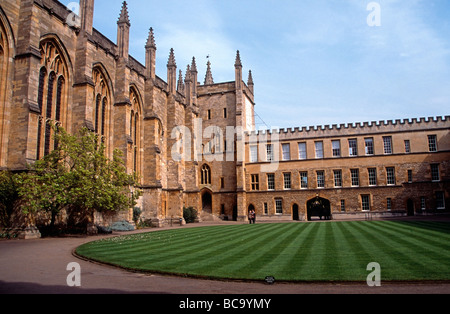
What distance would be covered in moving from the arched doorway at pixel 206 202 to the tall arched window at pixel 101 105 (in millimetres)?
18403

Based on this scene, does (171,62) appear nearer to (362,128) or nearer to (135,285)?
(362,128)

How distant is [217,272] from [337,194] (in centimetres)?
3233

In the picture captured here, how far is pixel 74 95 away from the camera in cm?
2244

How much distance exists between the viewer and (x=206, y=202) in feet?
140

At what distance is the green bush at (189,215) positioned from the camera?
36.4m

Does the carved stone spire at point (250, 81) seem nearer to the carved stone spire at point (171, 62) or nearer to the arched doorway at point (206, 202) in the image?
the carved stone spire at point (171, 62)

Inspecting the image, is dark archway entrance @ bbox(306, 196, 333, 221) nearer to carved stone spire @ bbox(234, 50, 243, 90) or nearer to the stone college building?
the stone college building

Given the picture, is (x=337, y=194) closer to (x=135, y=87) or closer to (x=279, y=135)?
(x=279, y=135)

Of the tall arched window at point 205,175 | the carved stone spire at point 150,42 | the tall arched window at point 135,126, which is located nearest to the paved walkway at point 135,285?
the tall arched window at point 135,126

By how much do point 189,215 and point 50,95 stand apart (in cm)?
1946

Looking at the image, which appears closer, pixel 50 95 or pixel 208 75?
pixel 50 95

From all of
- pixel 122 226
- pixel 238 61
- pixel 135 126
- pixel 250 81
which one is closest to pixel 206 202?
→ pixel 135 126
